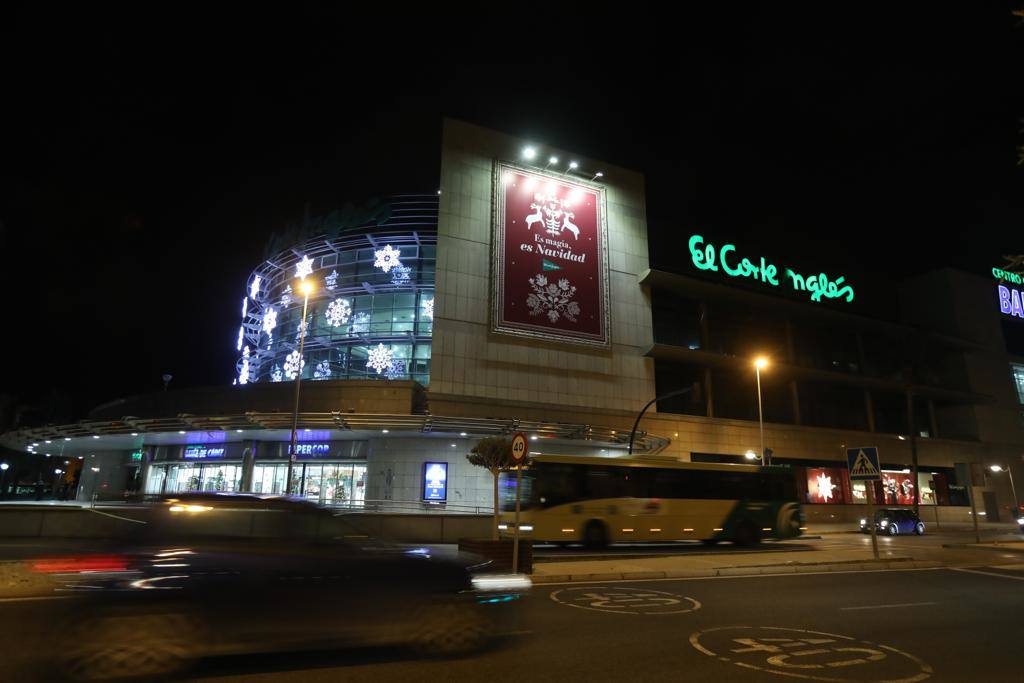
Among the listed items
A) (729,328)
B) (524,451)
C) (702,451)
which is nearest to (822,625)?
(524,451)

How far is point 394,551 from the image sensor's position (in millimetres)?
6551

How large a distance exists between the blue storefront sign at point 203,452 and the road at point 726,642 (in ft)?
90.5

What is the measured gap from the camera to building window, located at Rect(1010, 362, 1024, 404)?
53594mm

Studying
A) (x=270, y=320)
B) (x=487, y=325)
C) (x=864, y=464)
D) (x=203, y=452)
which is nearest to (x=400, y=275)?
(x=487, y=325)

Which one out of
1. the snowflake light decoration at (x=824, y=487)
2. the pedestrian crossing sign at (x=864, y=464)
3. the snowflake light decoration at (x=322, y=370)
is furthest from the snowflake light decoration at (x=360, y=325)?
the snowflake light decoration at (x=824, y=487)

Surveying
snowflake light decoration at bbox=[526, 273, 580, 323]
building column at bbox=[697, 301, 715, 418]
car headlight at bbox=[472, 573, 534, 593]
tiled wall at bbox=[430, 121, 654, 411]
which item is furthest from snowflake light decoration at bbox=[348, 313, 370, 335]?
car headlight at bbox=[472, 573, 534, 593]

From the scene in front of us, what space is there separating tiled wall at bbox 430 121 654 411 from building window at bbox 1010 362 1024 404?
40.8 metres

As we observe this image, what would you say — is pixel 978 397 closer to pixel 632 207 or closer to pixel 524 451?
pixel 632 207

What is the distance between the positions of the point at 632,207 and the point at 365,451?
23043 millimetres

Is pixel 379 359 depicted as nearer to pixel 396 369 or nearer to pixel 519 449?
pixel 396 369

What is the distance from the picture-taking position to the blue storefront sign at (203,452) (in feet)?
109

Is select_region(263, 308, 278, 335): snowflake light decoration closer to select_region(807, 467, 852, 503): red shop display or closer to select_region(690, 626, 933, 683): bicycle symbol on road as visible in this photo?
select_region(807, 467, 852, 503): red shop display

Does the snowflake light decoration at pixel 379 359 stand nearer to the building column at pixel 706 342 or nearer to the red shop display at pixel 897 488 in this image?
the building column at pixel 706 342

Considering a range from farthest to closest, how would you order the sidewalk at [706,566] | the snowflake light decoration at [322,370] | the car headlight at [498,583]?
the snowflake light decoration at [322,370], the sidewalk at [706,566], the car headlight at [498,583]
